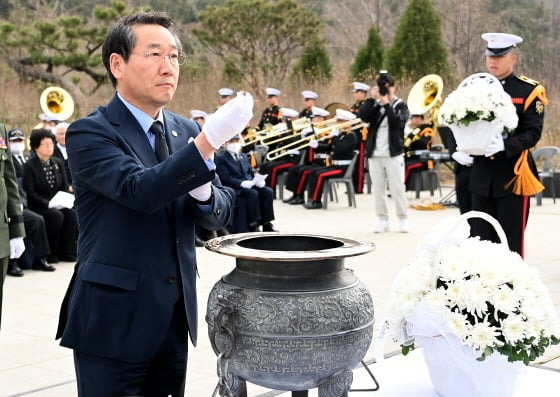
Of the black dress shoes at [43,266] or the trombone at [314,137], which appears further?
the trombone at [314,137]

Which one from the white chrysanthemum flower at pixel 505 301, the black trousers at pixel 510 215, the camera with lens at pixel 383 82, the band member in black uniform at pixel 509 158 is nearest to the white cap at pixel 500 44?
the band member in black uniform at pixel 509 158

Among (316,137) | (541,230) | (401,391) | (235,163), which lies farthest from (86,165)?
(316,137)

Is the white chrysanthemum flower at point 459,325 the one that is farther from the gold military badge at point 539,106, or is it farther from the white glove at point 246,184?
the white glove at point 246,184

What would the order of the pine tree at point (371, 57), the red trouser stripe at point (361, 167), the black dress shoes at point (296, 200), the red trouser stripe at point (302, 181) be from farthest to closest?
the pine tree at point (371, 57)
the red trouser stripe at point (361, 167)
the black dress shoes at point (296, 200)
the red trouser stripe at point (302, 181)

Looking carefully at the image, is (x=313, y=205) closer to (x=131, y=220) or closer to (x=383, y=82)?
(x=383, y=82)

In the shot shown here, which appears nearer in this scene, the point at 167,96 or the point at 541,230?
the point at 167,96

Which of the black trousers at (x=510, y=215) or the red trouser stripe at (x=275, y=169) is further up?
the black trousers at (x=510, y=215)

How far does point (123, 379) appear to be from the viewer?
280cm

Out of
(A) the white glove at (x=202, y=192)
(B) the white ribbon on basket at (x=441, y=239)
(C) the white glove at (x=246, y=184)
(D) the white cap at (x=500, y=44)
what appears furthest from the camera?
(C) the white glove at (x=246, y=184)

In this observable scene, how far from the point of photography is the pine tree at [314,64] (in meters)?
26.7

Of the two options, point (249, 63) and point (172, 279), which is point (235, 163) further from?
point (249, 63)

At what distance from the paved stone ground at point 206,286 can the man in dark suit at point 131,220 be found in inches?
70.4

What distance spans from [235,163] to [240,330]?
Answer: 829 cm

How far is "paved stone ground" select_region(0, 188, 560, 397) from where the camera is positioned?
484 cm
